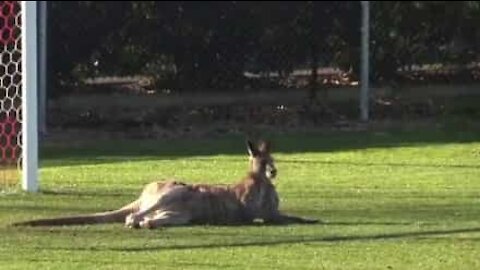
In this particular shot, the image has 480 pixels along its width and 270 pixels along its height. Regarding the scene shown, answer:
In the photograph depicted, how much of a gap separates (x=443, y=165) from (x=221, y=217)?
5.48m

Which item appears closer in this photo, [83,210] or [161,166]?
[83,210]

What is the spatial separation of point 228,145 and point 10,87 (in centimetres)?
370

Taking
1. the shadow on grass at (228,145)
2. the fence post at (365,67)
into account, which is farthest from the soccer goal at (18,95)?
the fence post at (365,67)

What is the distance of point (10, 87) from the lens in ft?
59.6

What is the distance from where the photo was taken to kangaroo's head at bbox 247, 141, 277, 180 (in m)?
12.5

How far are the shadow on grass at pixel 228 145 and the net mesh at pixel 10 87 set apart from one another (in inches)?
26.5

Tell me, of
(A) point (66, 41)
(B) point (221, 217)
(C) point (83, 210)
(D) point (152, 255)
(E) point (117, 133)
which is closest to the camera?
(D) point (152, 255)

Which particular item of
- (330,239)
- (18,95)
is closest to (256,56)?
(18,95)

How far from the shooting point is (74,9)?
25281 millimetres

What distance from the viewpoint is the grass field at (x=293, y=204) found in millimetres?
10547

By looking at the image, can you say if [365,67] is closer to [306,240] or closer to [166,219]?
[166,219]

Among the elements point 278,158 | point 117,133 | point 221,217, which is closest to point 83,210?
point 221,217

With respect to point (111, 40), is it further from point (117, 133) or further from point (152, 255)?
point (152, 255)

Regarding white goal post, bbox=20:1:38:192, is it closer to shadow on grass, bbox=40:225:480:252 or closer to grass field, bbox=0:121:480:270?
grass field, bbox=0:121:480:270
